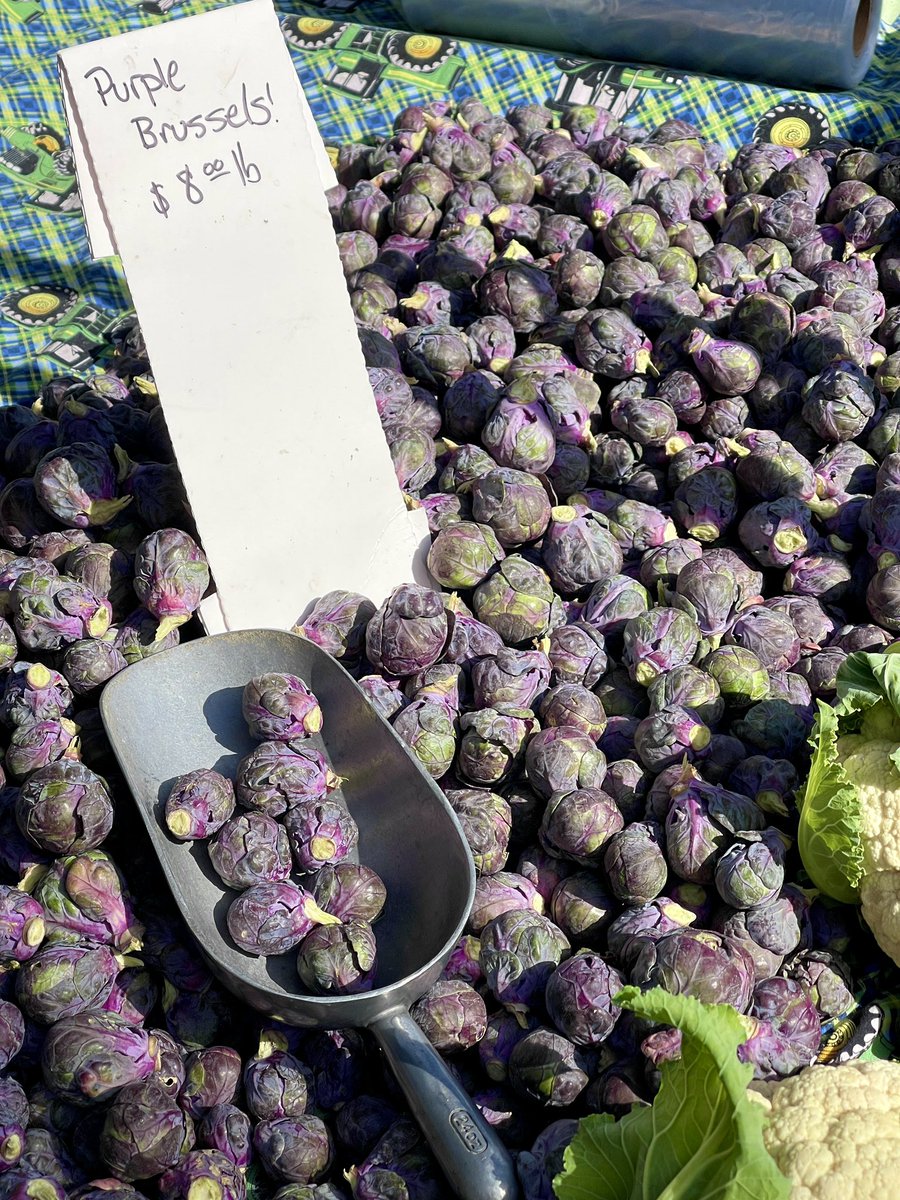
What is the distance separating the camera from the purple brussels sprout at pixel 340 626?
257 centimetres

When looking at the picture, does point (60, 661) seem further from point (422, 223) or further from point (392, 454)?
point (422, 223)

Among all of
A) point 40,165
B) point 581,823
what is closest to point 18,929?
point 581,823

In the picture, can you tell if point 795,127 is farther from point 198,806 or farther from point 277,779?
point 198,806

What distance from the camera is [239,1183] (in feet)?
5.98

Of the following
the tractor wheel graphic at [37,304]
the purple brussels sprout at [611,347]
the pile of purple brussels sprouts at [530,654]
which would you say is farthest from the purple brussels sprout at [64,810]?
Result: the tractor wheel graphic at [37,304]

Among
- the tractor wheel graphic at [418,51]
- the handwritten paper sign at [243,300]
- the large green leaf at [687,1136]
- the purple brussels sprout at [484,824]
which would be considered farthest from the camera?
the tractor wheel graphic at [418,51]

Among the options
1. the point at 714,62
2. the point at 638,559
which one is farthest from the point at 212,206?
the point at 714,62

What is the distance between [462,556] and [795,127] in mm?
2724

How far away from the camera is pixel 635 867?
2082mm

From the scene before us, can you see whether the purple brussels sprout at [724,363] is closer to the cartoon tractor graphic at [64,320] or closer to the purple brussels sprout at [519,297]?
the purple brussels sprout at [519,297]

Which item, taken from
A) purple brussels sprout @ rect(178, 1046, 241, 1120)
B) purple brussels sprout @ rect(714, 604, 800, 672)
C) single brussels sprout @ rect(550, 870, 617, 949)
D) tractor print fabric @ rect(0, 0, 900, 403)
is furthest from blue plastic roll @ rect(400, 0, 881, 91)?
purple brussels sprout @ rect(178, 1046, 241, 1120)

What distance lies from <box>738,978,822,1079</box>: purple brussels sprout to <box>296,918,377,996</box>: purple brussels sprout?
671mm

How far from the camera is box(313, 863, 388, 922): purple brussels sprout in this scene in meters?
2.06

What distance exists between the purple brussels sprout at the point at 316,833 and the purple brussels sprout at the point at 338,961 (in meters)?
0.16
